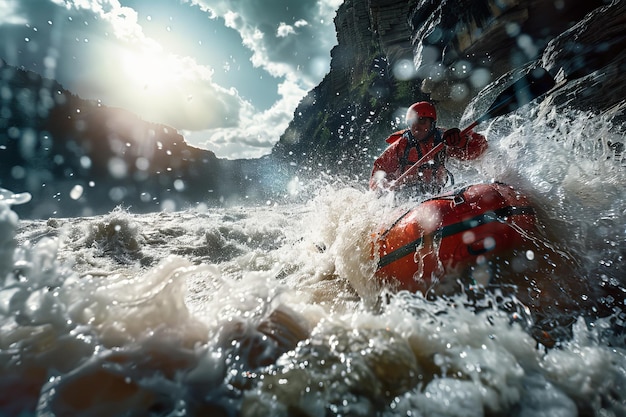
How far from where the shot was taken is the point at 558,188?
3537mm

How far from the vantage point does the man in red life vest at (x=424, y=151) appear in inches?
180

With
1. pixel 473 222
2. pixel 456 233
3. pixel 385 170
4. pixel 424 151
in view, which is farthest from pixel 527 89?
pixel 456 233

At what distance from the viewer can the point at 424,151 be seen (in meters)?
5.00

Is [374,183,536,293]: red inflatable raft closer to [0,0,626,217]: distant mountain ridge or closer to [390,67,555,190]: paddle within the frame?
[390,67,555,190]: paddle

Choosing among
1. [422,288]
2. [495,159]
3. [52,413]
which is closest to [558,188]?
[495,159]

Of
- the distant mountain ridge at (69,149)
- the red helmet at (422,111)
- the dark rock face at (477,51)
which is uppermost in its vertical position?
the distant mountain ridge at (69,149)

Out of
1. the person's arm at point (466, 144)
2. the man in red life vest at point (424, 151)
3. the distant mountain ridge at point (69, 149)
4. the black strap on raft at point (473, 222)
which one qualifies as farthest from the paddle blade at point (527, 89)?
the distant mountain ridge at point (69, 149)

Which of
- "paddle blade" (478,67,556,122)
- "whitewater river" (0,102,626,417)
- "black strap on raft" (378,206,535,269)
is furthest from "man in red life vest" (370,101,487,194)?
"whitewater river" (0,102,626,417)

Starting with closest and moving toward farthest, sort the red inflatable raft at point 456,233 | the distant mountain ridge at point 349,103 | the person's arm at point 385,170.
→ the red inflatable raft at point 456,233 < the person's arm at point 385,170 < the distant mountain ridge at point 349,103

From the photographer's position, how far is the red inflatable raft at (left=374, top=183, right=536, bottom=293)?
2701mm

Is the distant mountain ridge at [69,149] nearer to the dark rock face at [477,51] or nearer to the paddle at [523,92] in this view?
the dark rock face at [477,51]

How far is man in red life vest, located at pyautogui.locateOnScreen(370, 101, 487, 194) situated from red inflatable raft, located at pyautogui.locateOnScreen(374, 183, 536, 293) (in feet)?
5.44

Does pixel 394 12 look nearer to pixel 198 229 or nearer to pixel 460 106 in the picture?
pixel 460 106

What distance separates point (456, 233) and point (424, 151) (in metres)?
2.58
